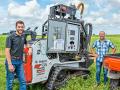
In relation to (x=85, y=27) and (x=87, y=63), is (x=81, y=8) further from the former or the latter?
(x=87, y=63)

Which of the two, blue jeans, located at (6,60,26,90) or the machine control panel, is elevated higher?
the machine control panel

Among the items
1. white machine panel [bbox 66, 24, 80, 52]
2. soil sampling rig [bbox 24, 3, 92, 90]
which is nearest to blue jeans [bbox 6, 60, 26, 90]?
soil sampling rig [bbox 24, 3, 92, 90]

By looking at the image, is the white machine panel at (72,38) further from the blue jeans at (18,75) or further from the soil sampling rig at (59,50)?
the blue jeans at (18,75)

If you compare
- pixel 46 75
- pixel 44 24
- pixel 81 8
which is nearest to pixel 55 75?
pixel 46 75

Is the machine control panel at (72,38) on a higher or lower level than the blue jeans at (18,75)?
higher

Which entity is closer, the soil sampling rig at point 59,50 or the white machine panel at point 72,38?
the soil sampling rig at point 59,50

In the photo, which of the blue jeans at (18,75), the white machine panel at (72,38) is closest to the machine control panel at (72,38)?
the white machine panel at (72,38)

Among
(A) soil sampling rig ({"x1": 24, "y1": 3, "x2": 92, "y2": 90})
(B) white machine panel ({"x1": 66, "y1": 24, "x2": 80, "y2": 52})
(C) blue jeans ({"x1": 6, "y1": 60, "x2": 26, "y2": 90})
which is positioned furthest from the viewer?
(B) white machine panel ({"x1": 66, "y1": 24, "x2": 80, "y2": 52})

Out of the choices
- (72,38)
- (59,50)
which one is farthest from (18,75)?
(72,38)

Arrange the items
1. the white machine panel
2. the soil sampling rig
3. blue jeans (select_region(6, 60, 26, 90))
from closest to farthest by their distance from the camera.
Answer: blue jeans (select_region(6, 60, 26, 90)) < the soil sampling rig < the white machine panel

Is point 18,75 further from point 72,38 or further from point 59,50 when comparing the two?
point 72,38

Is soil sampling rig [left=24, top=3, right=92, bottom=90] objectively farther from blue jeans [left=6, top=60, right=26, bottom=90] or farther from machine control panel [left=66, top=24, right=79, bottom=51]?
blue jeans [left=6, top=60, right=26, bottom=90]

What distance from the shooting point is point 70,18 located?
1052 centimetres

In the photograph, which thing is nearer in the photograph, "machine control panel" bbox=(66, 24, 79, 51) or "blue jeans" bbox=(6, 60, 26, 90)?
"blue jeans" bbox=(6, 60, 26, 90)
